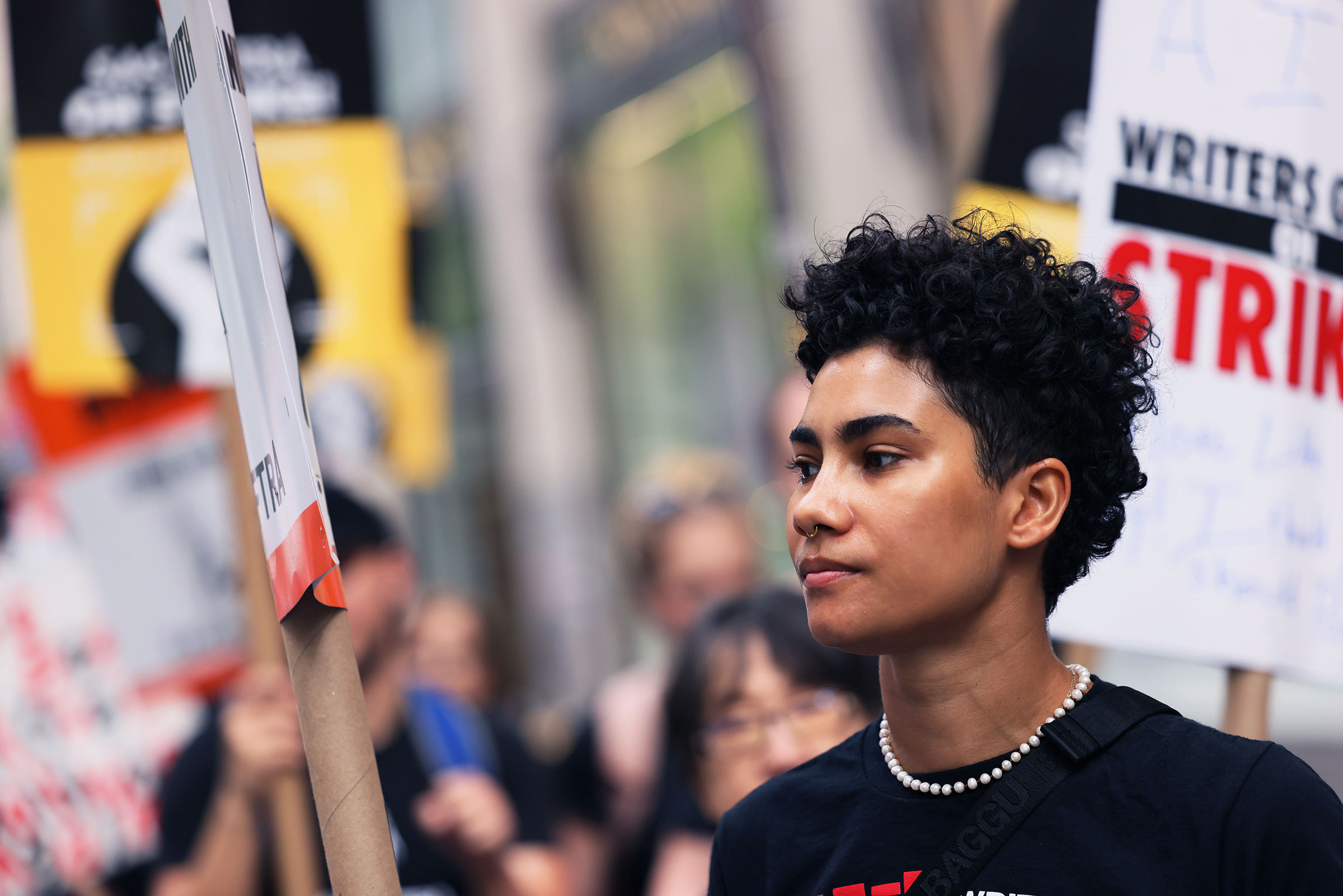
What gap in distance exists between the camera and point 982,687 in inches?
56.4

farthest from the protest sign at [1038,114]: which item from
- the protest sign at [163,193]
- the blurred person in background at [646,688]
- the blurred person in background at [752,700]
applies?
the protest sign at [163,193]

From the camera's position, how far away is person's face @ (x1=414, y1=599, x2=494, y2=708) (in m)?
5.44

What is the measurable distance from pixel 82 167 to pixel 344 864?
3032mm

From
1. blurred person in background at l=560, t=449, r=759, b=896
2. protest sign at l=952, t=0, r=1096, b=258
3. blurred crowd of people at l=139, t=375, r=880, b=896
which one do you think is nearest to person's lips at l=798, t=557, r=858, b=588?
protest sign at l=952, t=0, r=1096, b=258

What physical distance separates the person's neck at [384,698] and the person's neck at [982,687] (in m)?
2.34

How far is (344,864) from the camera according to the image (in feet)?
4.24

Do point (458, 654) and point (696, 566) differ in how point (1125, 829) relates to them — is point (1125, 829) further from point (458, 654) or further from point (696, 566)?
point (458, 654)

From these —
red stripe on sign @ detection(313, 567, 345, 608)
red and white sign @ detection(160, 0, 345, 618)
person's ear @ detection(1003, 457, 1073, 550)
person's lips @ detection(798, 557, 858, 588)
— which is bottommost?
person's lips @ detection(798, 557, 858, 588)

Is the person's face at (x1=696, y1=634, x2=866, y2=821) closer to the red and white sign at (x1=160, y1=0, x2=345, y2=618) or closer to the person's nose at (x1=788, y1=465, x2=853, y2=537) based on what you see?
the person's nose at (x1=788, y1=465, x2=853, y2=537)

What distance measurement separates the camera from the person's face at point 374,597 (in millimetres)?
3523

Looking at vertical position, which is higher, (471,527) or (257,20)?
(257,20)

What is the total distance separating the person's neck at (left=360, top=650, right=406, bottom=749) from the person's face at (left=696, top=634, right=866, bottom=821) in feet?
3.97

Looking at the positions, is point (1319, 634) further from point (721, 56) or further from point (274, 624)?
point (721, 56)

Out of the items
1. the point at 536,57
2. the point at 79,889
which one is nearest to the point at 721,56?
the point at 536,57
